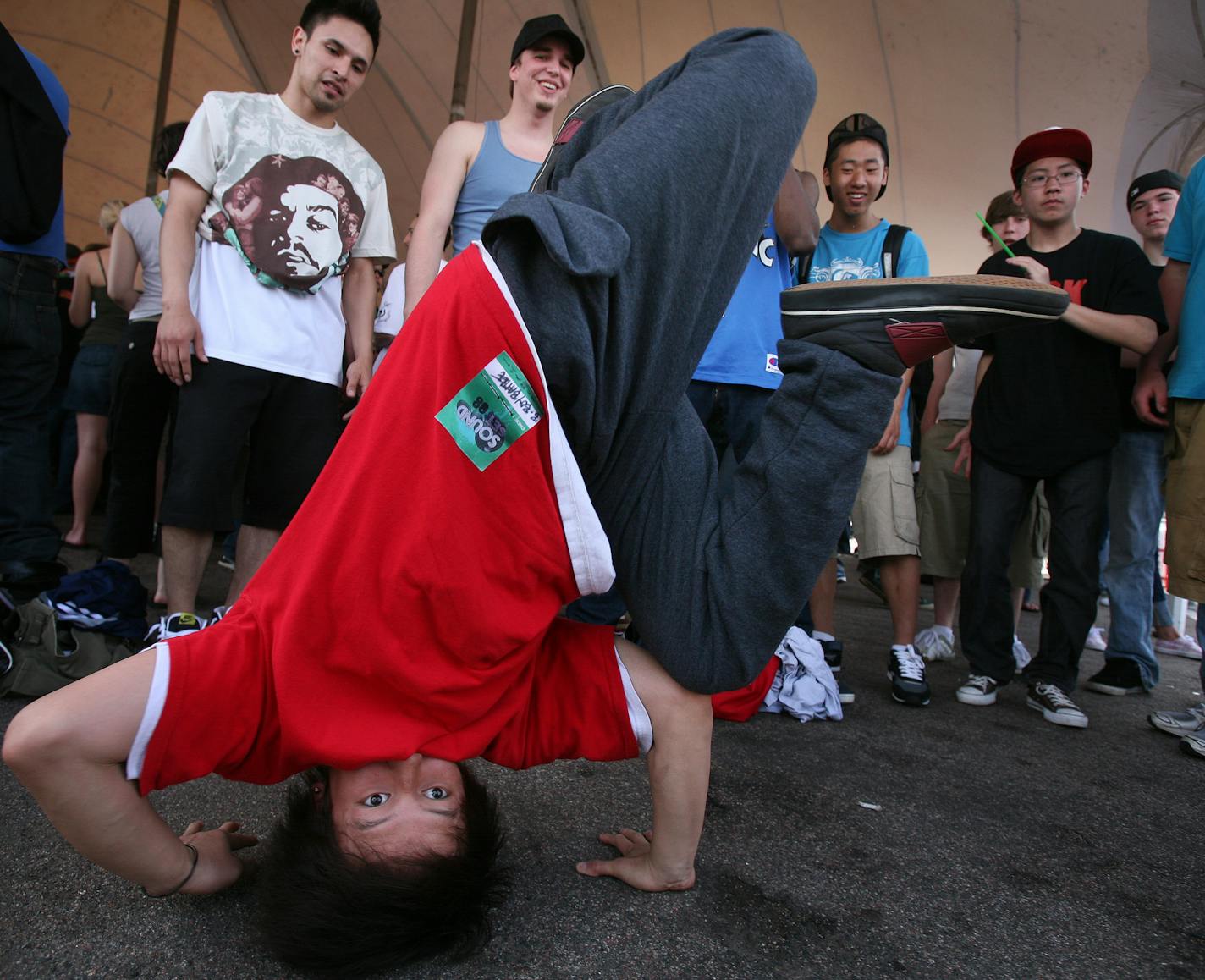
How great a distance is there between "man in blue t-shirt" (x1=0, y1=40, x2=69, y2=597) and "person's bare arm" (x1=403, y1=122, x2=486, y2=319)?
967 millimetres

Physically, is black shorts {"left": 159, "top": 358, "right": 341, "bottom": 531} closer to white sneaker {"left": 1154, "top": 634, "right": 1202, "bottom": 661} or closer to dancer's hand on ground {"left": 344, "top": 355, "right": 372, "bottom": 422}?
dancer's hand on ground {"left": 344, "top": 355, "right": 372, "bottom": 422}

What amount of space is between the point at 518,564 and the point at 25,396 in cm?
184

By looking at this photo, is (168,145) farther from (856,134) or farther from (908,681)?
(908,681)

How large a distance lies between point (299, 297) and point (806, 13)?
832 centimetres

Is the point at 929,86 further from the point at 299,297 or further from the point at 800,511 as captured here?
the point at 800,511

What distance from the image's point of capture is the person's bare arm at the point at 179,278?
7.41 feet

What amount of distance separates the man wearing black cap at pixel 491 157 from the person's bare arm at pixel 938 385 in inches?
73.6

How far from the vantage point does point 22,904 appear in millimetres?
1196

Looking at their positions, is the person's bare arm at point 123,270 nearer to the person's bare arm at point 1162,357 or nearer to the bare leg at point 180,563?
the bare leg at point 180,563

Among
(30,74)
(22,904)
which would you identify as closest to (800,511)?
(22,904)

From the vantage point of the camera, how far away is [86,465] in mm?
4102

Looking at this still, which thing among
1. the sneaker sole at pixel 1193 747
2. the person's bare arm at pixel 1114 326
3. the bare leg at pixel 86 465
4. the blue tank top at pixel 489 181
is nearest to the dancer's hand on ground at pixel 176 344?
the blue tank top at pixel 489 181

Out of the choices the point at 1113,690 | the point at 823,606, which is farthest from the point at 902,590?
the point at 1113,690

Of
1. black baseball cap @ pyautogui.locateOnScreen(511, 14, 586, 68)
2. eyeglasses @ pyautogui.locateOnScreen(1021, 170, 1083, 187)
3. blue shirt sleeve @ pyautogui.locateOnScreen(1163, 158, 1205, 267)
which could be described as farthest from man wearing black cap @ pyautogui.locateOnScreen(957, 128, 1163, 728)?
black baseball cap @ pyautogui.locateOnScreen(511, 14, 586, 68)
